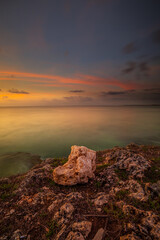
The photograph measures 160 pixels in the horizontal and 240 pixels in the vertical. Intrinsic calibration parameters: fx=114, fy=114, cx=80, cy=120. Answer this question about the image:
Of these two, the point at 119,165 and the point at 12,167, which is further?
the point at 12,167

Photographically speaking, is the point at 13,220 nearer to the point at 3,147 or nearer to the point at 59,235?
the point at 59,235

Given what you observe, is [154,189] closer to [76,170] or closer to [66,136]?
[76,170]

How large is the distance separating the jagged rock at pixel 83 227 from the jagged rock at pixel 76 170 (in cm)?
255

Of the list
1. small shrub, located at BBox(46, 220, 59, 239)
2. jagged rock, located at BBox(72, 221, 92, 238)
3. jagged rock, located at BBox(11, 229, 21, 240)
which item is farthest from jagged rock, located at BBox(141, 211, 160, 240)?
jagged rock, located at BBox(11, 229, 21, 240)

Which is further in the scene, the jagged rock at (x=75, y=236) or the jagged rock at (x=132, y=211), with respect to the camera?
the jagged rock at (x=132, y=211)

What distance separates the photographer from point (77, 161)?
6.98 metres

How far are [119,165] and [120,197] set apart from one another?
2724 millimetres

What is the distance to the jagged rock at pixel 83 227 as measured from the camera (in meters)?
3.78

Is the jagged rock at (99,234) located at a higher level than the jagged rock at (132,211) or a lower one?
lower

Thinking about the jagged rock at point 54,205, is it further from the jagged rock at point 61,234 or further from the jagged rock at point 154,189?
the jagged rock at point 154,189

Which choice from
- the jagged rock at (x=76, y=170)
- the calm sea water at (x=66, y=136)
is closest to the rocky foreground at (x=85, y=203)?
the jagged rock at (x=76, y=170)

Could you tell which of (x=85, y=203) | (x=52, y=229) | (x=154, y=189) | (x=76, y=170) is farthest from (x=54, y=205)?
(x=154, y=189)

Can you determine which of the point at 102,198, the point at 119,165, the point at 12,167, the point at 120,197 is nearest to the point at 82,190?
the point at 102,198

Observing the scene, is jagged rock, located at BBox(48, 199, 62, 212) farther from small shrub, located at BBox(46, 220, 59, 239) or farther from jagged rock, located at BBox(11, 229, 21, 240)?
jagged rock, located at BBox(11, 229, 21, 240)
